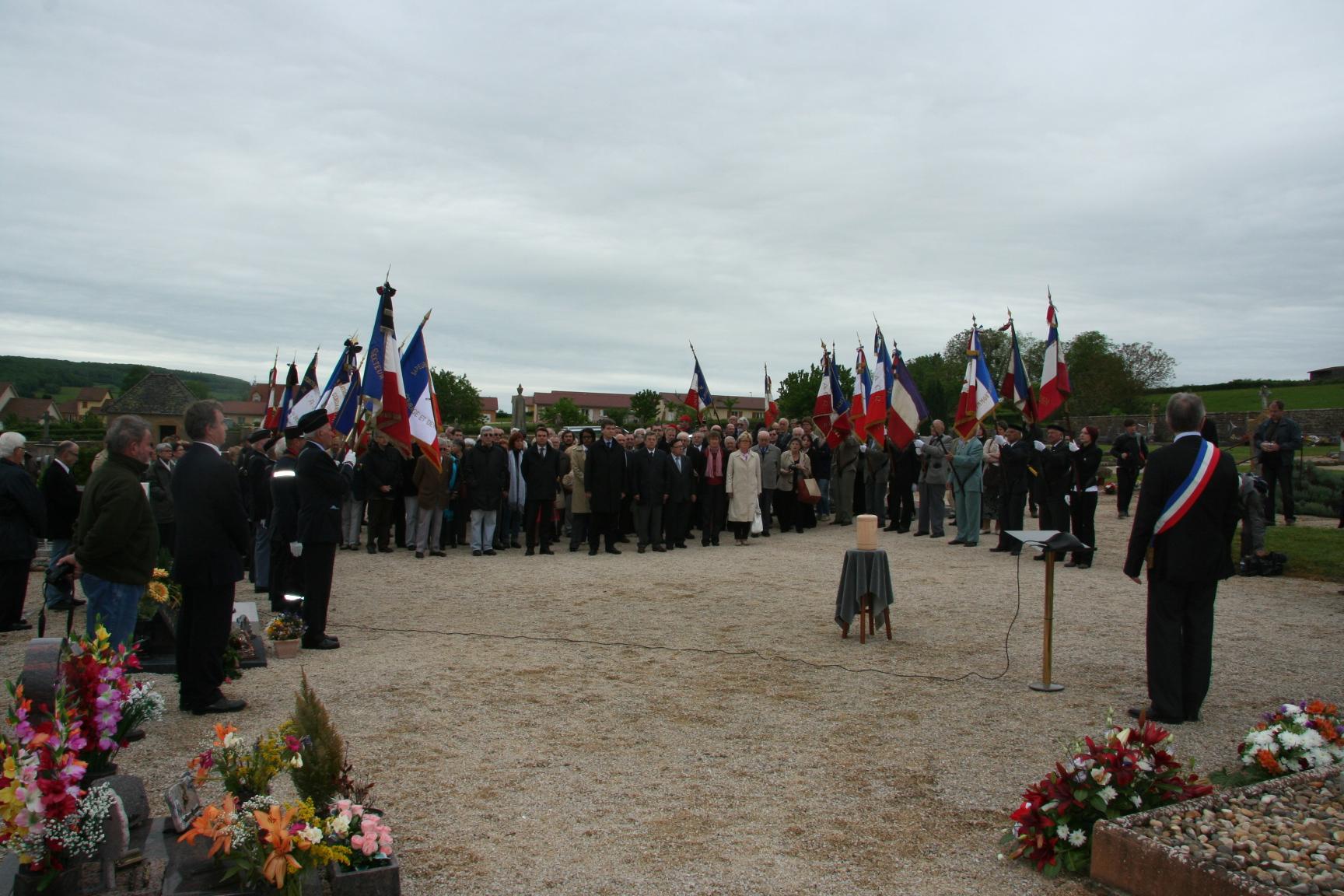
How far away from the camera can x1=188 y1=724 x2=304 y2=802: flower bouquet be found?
13.1 feet

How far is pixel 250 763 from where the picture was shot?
4105 mm

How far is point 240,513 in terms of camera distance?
6629mm

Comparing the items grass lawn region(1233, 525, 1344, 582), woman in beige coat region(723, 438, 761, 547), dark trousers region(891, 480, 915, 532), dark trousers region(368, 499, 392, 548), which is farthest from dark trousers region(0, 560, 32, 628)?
grass lawn region(1233, 525, 1344, 582)

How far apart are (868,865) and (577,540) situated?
12.1 meters

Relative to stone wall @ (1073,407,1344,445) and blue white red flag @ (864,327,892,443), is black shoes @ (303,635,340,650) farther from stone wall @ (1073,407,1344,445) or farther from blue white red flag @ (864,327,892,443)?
stone wall @ (1073,407,1344,445)

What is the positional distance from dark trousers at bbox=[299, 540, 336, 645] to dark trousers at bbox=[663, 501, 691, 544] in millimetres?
8180

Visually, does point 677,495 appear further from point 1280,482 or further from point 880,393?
point 1280,482

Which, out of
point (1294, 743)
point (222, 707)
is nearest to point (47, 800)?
point (222, 707)

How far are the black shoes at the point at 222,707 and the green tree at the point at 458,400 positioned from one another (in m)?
78.1

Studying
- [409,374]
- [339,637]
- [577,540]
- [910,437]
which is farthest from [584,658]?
[910,437]

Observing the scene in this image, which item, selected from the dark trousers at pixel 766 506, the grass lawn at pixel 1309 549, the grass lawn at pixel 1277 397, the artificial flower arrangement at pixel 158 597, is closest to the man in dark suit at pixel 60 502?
the artificial flower arrangement at pixel 158 597

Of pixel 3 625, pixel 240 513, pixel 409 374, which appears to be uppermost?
pixel 409 374

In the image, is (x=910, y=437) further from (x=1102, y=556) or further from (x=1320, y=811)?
(x=1320, y=811)

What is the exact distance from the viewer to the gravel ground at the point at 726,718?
4.35 m
